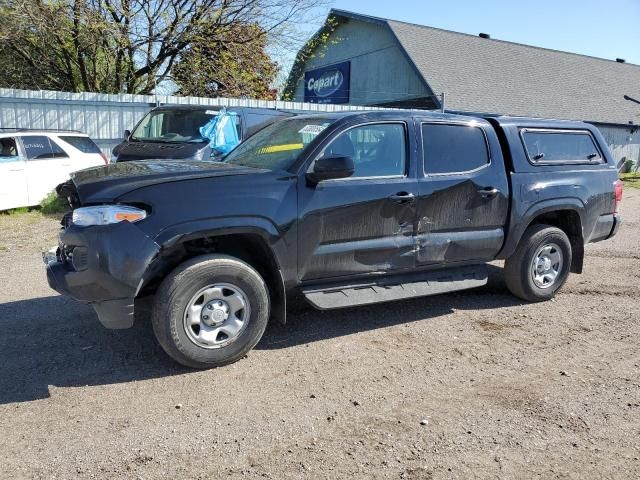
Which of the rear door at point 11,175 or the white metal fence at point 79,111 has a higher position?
the white metal fence at point 79,111

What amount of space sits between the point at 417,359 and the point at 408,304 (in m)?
1.36

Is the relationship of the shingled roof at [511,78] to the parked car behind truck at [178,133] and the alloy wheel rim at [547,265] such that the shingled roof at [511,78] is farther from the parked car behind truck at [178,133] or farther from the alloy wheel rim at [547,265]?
the alloy wheel rim at [547,265]

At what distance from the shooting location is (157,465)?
2914 mm

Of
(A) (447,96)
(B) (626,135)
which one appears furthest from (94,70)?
(B) (626,135)

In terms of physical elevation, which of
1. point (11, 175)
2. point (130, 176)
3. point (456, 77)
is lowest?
point (11, 175)

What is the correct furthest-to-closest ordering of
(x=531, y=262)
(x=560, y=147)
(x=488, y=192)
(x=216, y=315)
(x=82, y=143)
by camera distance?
(x=82, y=143), (x=560, y=147), (x=531, y=262), (x=488, y=192), (x=216, y=315)

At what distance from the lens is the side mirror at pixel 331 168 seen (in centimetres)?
418

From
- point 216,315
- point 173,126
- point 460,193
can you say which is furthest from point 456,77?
point 216,315

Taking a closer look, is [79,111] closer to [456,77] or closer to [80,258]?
[80,258]

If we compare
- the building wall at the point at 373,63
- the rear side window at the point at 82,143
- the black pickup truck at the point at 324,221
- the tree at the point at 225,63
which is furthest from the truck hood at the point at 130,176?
the building wall at the point at 373,63

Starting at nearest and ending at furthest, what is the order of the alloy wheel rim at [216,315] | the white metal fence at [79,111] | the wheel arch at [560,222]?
the alloy wheel rim at [216,315]
the wheel arch at [560,222]
the white metal fence at [79,111]

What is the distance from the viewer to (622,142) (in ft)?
91.1

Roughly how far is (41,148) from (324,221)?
28.0 feet

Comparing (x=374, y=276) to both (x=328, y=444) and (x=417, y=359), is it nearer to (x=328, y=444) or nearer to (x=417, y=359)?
(x=417, y=359)
